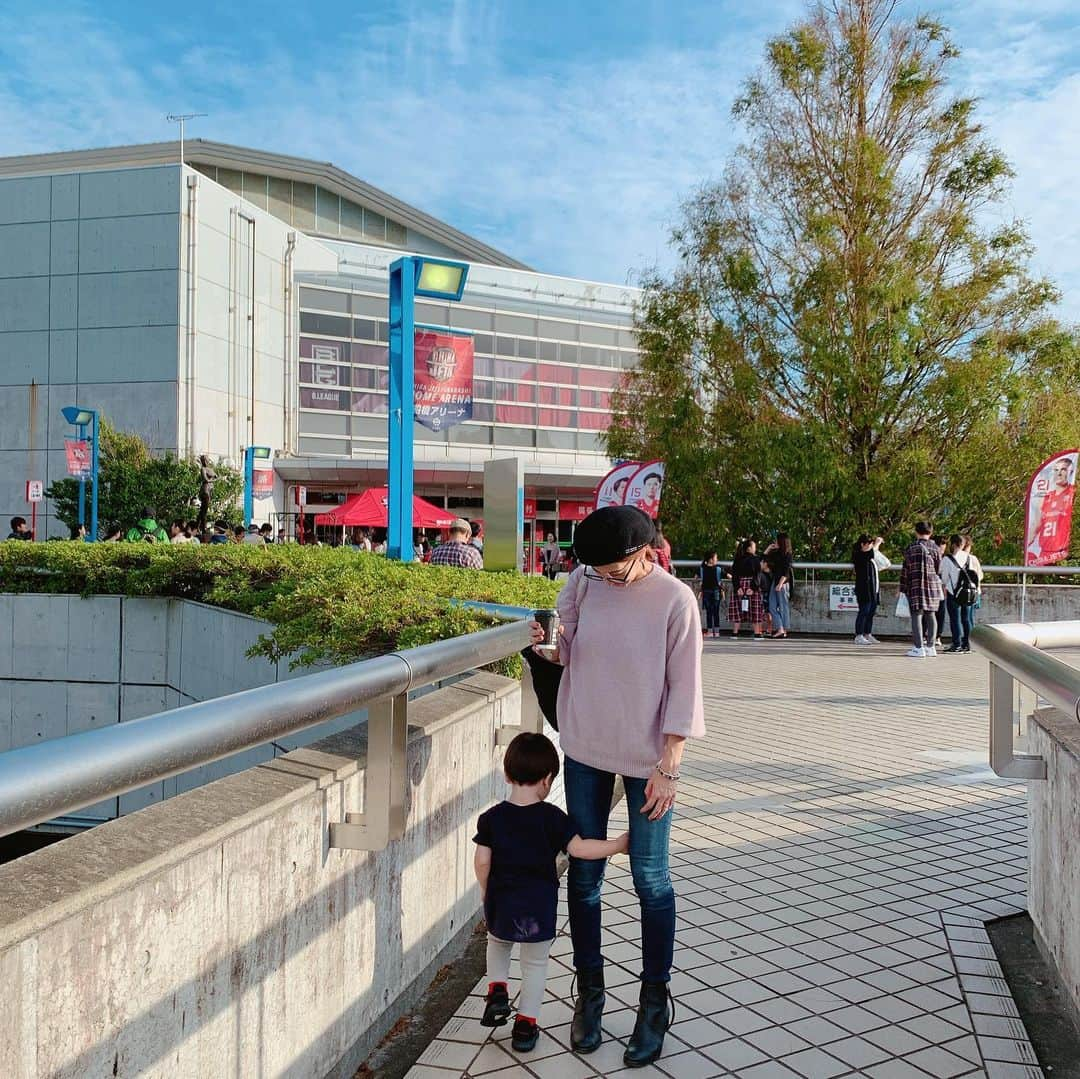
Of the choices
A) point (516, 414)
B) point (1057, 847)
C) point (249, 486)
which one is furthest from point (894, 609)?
point (516, 414)

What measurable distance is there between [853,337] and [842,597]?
196 inches

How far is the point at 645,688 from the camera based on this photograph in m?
3.38

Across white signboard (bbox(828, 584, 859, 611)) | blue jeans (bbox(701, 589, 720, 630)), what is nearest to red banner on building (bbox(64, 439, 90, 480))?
Answer: blue jeans (bbox(701, 589, 720, 630))

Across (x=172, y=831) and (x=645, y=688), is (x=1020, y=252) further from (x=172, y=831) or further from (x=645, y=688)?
(x=172, y=831)

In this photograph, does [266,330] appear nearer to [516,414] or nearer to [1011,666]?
[516,414]

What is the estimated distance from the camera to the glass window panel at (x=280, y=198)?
5381 cm

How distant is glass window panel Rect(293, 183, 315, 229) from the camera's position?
5434 centimetres

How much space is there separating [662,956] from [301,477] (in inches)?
1721

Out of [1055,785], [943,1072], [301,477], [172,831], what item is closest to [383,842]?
[172,831]

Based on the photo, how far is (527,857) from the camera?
3.40 m

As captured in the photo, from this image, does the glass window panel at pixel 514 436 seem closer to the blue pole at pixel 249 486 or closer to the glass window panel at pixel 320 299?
the glass window panel at pixel 320 299

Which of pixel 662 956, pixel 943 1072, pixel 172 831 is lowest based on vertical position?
pixel 943 1072

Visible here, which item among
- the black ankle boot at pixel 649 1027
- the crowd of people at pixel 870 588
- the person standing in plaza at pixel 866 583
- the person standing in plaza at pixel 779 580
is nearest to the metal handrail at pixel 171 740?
the black ankle boot at pixel 649 1027

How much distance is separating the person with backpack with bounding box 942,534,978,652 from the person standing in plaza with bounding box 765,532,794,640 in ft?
10.3
